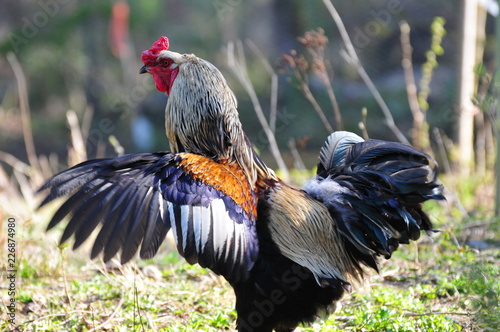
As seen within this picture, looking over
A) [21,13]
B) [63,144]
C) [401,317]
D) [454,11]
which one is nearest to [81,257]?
[401,317]

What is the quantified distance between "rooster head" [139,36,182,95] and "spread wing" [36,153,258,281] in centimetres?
78

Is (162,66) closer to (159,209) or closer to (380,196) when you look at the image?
(159,209)

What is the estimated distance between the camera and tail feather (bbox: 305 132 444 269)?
317 cm

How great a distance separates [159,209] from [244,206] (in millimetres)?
475

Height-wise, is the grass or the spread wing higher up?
the spread wing

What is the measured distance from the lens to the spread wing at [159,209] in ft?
8.87

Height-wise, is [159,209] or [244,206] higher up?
[159,209]

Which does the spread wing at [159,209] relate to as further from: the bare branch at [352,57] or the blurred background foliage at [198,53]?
the blurred background foliage at [198,53]

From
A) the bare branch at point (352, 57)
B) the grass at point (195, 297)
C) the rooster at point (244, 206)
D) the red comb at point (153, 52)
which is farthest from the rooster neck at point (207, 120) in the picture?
the bare branch at point (352, 57)

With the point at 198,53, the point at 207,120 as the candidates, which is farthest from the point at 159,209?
the point at 198,53

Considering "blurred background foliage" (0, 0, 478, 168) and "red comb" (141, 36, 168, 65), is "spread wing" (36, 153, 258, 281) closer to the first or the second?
"red comb" (141, 36, 168, 65)

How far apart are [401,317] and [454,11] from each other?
11.7 m

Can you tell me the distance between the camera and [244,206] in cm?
308

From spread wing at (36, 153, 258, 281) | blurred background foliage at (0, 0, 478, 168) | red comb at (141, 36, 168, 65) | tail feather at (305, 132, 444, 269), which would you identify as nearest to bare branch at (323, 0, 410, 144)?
red comb at (141, 36, 168, 65)
